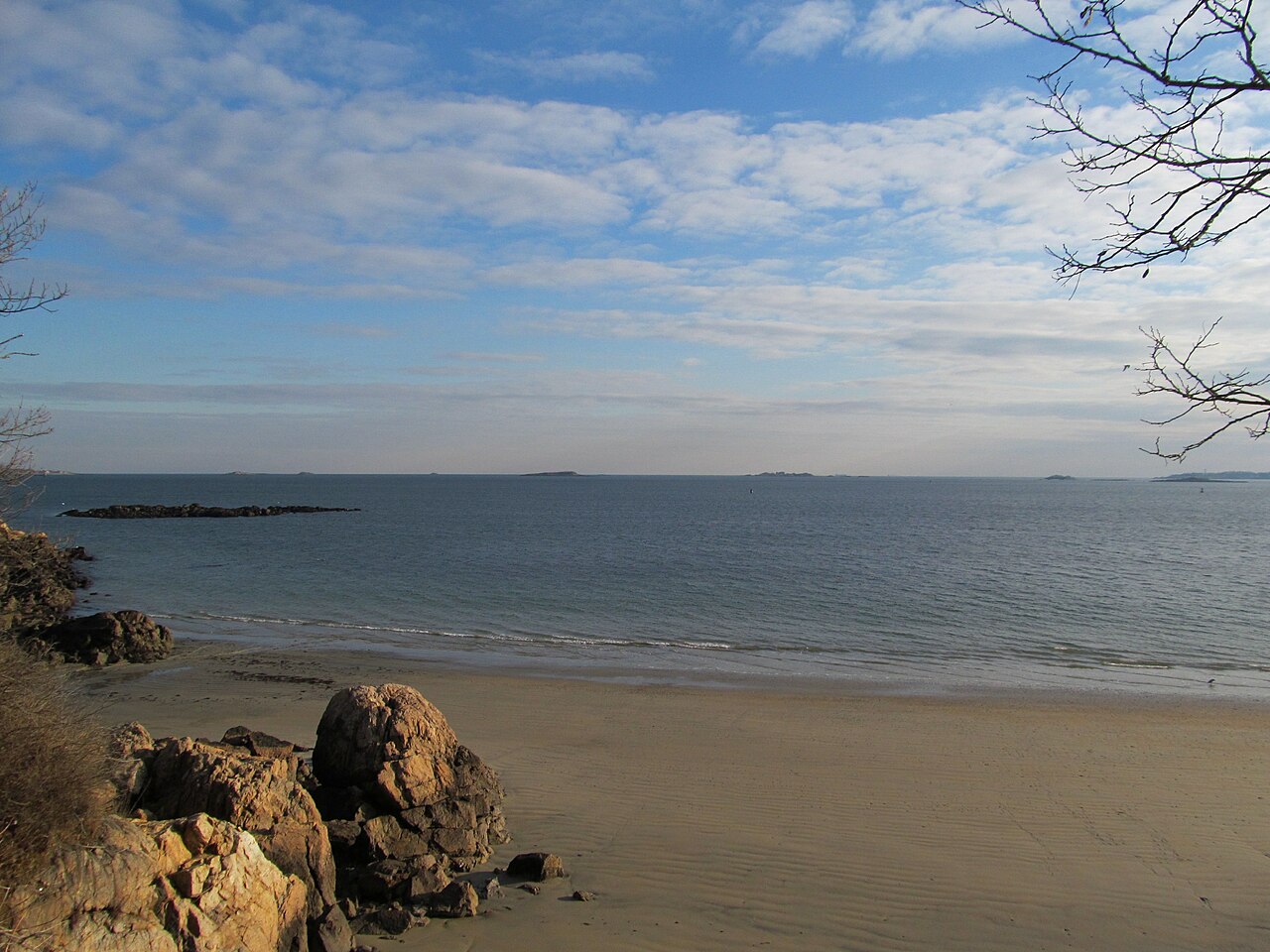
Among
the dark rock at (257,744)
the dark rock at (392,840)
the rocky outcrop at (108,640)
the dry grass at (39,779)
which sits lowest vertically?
the rocky outcrop at (108,640)

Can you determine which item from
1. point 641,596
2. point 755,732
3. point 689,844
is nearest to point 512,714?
point 755,732

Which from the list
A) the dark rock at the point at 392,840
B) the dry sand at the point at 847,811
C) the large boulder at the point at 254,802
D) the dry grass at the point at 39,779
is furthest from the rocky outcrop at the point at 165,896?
the dark rock at the point at 392,840

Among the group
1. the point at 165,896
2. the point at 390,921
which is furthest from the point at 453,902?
the point at 165,896

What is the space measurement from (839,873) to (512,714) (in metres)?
7.75

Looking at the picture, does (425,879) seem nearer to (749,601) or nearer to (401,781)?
(401,781)

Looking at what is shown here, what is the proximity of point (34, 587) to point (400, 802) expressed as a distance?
78.0 ft

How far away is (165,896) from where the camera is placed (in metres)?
4.75

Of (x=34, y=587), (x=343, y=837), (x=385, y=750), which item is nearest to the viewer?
(x=343, y=837)

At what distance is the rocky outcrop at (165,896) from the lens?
13.7 ft

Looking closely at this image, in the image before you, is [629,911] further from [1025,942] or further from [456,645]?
[456,645]

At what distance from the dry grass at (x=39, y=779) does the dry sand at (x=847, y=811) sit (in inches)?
99.3

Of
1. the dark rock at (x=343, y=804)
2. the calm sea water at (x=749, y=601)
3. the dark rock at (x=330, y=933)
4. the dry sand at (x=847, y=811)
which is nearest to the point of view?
the dark rock at (x=330, y=933)

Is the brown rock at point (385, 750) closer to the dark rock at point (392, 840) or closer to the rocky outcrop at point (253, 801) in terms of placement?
the dark rock at point (392, 840)

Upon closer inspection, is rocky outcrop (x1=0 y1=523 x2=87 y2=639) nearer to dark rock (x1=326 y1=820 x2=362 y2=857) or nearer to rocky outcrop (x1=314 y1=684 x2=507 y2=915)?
rocky outcrop (x1=314 y1=684 x2=507 y2=915)
